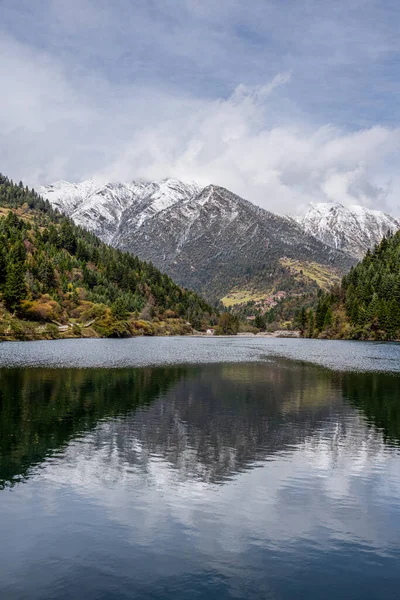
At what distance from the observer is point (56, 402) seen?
4975 cm

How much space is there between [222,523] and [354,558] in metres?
6.01

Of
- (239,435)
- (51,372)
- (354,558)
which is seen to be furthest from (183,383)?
(354,558)

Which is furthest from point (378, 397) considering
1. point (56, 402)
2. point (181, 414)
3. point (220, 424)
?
point (56, 402)

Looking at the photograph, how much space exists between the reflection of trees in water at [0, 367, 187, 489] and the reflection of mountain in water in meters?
0.08

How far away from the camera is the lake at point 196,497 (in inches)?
710

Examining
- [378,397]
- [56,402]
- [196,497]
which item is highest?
[378,397]

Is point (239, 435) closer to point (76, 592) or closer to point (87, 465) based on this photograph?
point (87, 465)

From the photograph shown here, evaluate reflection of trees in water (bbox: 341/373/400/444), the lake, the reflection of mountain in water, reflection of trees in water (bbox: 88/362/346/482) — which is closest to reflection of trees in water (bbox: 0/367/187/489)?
the reflection of mountain in water

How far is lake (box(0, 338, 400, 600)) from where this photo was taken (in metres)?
18.0

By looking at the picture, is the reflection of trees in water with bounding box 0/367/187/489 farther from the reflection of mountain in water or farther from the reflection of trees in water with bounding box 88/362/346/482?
the reflection of trees in water with bounding box 88/362/346/482

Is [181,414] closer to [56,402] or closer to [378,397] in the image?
[56,402]

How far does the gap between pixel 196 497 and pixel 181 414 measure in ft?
67.9

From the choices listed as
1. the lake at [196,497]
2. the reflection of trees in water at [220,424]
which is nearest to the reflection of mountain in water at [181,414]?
the reflection of trees in water at [220,424]

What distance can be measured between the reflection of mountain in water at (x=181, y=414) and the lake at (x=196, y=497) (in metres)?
0.21
